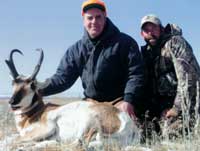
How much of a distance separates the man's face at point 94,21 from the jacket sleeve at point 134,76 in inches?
21.6

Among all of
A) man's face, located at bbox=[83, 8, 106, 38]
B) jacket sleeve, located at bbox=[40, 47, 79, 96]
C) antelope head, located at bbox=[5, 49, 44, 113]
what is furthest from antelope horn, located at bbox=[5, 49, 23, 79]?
man's face, located at bbox=[83, 8, 106, 38]

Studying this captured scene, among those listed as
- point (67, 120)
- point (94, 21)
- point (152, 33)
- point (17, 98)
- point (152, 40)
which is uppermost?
point (94, 21)

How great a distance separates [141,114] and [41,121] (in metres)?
1.78

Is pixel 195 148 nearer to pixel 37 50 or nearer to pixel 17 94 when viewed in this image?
pixel 17 94

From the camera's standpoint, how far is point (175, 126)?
22.1 ft

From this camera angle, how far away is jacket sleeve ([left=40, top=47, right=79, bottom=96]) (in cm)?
762

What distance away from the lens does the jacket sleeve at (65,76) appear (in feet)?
25.0

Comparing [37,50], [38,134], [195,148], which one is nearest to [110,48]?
[37,50]

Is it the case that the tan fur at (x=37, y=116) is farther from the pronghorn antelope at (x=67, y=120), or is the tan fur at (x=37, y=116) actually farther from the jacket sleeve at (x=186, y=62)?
the jacket sleeve at (x=186, y=62)

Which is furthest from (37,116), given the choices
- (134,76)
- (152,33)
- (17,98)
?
(152,33)

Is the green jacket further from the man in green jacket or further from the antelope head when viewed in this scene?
the antelope head

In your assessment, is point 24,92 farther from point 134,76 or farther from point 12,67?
point 134,76

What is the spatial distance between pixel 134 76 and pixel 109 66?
42cm

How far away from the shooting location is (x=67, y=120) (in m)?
6.24
